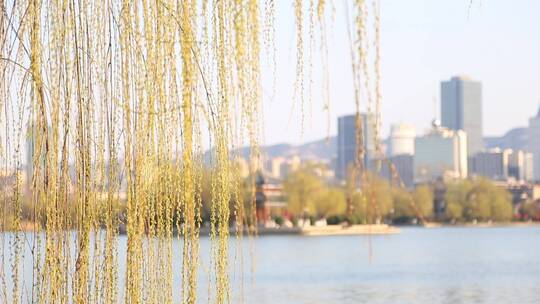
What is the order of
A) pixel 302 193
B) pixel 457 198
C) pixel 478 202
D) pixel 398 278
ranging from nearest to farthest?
pixel 398 278 → pixel 302 193 → pixel 478 202 → pixel 457 198

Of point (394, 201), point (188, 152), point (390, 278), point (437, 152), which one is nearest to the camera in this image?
point (188, 152)

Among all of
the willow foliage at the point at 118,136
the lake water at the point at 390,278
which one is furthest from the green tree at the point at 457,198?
the willow foliage at the point at 118,136

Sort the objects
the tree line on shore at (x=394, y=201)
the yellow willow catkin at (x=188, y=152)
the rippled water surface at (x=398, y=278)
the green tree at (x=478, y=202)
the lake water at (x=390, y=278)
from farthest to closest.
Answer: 1. the green tree at (x=478, y=202)
2. the tree line on shore at (x=394, y=201)
3. the rippled water surface at (x=398, y=278)
4. the lake water at (x=390, y=278)
5. the yellow willow catkin at (x=188, y=152)

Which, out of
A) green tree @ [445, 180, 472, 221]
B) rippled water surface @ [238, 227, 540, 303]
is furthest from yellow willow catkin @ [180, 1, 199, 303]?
green tree @ [445, 180, 472, 221]

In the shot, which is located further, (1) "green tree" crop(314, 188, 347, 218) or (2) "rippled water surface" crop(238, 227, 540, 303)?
(1) "green tree" crop(314, 188, 347, 218)


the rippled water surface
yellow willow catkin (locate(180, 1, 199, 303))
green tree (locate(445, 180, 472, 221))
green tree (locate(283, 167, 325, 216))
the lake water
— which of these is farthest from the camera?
green tree (locate(445, 180, 472, 221))

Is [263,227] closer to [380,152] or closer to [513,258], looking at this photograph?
[513,258]

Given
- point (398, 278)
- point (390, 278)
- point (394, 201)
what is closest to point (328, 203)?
point (394, 201)

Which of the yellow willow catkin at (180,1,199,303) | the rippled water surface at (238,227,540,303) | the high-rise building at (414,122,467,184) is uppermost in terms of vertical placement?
the high-rise building at (414,122,467,184)

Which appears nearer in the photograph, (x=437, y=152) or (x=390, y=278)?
(x=390, y=278)

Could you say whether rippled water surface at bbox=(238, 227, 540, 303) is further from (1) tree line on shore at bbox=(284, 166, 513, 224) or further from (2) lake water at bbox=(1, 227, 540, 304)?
(1) tree line on shore at bbox=(284, 166, 513, 224)

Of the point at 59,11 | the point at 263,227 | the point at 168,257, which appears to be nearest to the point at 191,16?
the point at 59,11

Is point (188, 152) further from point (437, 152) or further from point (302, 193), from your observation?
point (437, 152)

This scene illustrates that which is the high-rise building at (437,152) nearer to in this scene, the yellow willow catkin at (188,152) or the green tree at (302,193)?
the green tree at (302,193)
